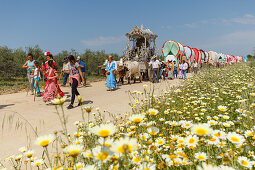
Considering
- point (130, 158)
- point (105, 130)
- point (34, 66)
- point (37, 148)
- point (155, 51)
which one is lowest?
point (37, 148)

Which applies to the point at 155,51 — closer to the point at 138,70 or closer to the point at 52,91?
the point at 138,70

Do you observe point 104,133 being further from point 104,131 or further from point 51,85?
point 51,85

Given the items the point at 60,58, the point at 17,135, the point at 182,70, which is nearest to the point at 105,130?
the point at 17,135

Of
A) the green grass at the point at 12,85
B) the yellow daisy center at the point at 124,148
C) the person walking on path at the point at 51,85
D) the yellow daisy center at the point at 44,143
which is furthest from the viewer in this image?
the green grass at the point at 12,85

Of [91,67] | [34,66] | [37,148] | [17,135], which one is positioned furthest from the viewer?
[91,67]

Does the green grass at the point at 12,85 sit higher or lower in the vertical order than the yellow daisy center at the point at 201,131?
lower

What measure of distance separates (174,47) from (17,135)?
17.4 metres

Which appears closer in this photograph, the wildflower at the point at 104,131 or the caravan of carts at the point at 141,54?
the wildflower at the point at 104,131

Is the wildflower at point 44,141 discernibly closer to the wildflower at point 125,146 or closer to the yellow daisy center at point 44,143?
the yellow daisy center at point 44,143

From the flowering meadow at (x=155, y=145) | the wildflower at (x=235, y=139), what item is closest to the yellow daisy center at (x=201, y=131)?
the flowering meadow at (x=155, y=145)

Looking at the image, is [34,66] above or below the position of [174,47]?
below

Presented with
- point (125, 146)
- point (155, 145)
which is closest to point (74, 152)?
point (125, 146)

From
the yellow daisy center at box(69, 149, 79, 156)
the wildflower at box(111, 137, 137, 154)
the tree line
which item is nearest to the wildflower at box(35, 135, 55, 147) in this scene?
the yellow daisy center at box(69, 149, 79, 156)

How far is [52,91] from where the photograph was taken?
632cm
